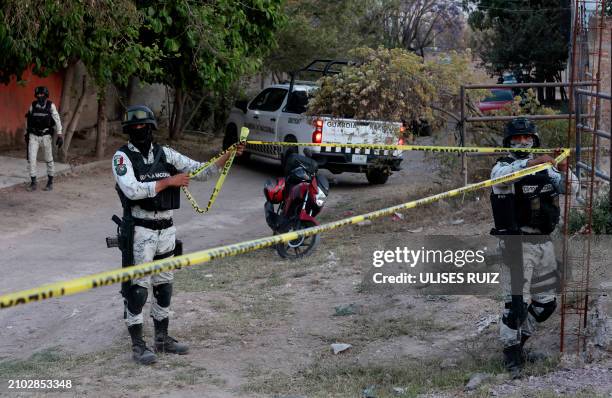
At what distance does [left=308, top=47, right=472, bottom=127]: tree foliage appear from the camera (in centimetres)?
1177

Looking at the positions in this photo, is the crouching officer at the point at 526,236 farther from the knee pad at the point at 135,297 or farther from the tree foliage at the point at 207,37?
the tree foliage at the point at 207,37

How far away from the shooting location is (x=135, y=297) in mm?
6285

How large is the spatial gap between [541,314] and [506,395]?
0.91 m

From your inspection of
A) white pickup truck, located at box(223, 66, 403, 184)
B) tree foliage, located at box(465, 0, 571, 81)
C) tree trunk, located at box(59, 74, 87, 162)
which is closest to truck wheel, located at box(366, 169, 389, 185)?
white pickup truck, located at box(223, 66, 403, 184)

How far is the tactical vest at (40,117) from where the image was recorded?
13.6 m

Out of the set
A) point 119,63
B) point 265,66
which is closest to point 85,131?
point 265,66

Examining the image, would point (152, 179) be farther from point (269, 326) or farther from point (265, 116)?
point (265, 116)

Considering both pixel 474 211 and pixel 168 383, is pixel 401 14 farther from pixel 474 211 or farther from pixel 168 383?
pixel 168 383

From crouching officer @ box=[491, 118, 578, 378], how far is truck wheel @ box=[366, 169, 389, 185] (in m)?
9.92

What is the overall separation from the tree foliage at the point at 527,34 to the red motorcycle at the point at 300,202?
2068cm

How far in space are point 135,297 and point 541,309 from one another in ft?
9.30

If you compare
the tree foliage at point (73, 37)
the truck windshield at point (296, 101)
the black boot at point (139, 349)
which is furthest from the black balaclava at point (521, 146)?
the truck windshield at point (296, 101)

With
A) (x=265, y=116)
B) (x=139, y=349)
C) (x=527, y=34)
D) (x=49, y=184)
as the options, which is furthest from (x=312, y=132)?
(x=527, y=34)

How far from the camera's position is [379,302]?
7664 mm
